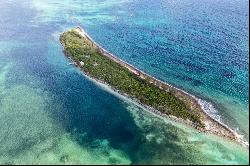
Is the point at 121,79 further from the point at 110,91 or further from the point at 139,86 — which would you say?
the point at 139,86

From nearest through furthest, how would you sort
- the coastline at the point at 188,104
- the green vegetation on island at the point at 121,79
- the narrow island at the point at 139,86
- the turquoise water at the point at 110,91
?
the turquoise water at the point at 110,91 → the coastline at the point at 188,104 → the narrow island at the point at 139,86 → the green vegetation on island at the point at 121,79

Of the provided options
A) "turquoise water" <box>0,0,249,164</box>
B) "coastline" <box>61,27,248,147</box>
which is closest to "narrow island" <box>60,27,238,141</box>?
"coastline" <box>61,27,248,147</box>

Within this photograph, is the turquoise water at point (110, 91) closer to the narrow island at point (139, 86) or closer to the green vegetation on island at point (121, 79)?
the narrow island at point (139, 86)

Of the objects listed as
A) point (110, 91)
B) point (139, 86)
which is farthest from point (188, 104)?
point (110, 91)

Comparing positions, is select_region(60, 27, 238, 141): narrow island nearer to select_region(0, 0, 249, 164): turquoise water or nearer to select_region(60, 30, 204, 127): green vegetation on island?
select_region(60, 30, 204, 127): green vegetation on island

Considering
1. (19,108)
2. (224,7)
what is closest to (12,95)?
(19,108)

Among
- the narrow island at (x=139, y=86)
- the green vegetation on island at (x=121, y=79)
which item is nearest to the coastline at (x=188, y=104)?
the narrow island at (x=139, y=86)

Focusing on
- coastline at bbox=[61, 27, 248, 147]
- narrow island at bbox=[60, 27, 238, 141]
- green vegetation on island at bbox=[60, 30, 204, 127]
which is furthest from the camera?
green vegetation on island at bbox=[60, 30, 204, 127]
